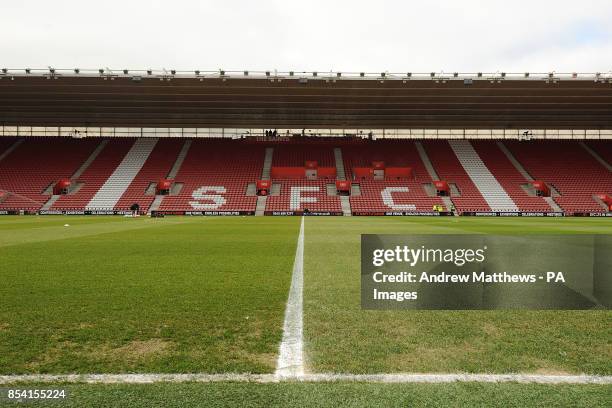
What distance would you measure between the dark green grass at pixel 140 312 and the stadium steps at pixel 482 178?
3572 centimetres

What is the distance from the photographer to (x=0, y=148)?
46938mm

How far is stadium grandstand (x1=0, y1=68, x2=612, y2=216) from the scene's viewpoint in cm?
3694

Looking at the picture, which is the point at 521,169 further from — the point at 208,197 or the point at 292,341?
the point at 292,341

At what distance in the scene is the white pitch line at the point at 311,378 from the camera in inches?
117

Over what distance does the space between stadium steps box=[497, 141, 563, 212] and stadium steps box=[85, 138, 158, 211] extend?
38.1 metres

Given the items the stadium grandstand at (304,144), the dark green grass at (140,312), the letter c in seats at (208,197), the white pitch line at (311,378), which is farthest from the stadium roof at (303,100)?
the white pitch line at (311,378)

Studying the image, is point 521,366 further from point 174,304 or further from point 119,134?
point 119,134

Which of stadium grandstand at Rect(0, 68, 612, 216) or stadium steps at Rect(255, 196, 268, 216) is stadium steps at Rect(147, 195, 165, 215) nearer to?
stadium grandstand at Rect(0, 68, 612, 216)

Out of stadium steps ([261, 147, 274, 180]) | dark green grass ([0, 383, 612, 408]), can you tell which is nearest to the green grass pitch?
dark green grass ([0, 383, 612, 408])

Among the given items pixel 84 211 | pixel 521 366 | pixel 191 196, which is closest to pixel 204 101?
pixel 191 196

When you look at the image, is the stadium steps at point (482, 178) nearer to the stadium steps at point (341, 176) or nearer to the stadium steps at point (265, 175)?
the stadium steps at point (341, 176)

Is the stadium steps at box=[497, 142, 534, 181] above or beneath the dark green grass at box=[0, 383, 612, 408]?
above

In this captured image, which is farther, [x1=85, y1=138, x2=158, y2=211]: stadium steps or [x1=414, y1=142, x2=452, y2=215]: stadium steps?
[x1=414, y1=142, x2=452, y2=215]: stadium steps

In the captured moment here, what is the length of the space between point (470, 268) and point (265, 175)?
41.7m
